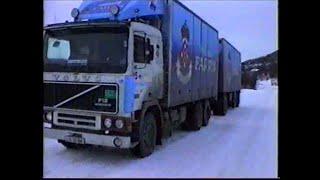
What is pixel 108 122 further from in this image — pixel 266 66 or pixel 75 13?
pixel 266 66

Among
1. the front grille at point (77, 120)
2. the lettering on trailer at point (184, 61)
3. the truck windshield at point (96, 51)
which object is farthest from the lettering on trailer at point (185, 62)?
the front grille at point (77, 120)

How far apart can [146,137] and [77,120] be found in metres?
0.94

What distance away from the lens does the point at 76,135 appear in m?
5.02

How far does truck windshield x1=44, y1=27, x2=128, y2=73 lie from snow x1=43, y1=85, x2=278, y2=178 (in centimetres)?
106

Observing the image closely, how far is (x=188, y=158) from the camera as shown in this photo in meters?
4.69

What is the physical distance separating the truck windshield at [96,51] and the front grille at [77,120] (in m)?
0.52

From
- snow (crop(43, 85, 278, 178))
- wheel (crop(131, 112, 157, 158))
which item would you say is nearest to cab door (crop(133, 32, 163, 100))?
wheel (crop(131, 112, 157, 158))

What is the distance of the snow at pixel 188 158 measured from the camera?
3.45 m

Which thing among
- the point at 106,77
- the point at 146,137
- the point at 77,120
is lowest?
the point at 146,137

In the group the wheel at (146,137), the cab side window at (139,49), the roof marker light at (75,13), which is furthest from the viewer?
the roof marker light at (75,13)

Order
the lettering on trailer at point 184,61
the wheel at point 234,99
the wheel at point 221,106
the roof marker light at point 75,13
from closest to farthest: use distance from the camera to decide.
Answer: the roof marker light at point 75,13, the lettering on trailer at point 184,61, the wheel at point 221,106, the wheel at point 234,99

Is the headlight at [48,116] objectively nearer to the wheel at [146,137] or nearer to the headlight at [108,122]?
the headlight at [108,122]

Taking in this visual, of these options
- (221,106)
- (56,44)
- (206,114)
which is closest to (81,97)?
(56,44)
